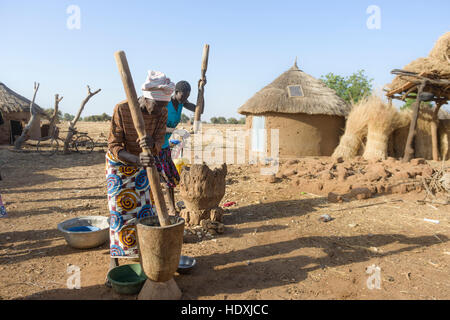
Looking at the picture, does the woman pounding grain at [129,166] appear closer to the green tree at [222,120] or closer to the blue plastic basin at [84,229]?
the blue plastic basin at [84,229]

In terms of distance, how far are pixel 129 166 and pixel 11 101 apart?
45.3 feet

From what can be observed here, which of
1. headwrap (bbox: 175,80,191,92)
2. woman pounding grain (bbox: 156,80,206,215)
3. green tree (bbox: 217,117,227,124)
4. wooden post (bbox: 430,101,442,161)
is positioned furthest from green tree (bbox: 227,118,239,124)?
headwrap (bbox: 175,80,191,92)

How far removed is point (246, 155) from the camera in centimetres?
1051

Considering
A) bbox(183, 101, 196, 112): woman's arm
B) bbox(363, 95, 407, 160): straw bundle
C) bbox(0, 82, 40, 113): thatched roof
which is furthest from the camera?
bbox(0, 82, 40, 113): thatched roof

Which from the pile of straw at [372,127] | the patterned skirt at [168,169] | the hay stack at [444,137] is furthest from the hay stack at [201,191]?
the hay stack at [444,137]

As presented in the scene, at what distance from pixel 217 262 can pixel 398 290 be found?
152cm

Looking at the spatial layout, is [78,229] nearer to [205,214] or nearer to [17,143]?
[205,214]

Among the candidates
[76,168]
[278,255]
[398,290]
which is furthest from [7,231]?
[76,168]

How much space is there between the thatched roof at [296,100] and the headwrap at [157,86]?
25.1 feet

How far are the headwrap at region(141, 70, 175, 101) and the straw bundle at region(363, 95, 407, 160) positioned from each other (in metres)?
7.70

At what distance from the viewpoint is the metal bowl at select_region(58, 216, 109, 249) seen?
3.00m

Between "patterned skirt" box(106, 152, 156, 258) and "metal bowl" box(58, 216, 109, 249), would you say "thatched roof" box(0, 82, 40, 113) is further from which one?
"patterned skirt" box(106, 152, 156, 258)

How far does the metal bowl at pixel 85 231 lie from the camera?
3.00 m

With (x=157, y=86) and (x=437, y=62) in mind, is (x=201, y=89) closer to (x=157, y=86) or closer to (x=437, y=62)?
(x=157, y=86)
